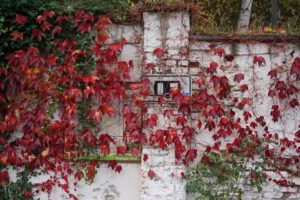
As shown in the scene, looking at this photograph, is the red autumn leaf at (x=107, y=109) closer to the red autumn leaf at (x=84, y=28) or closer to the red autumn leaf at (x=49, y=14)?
the red autumn leaf at (x=84, y=28)

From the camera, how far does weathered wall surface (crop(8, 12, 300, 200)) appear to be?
5.06m

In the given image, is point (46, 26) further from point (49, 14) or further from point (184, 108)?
point (184, 108)

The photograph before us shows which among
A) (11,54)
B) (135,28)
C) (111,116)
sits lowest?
(111,116)

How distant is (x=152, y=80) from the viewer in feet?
16.5

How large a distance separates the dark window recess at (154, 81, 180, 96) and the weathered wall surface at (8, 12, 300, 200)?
0.12m

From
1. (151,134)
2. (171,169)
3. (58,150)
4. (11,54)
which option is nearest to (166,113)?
(151,134)

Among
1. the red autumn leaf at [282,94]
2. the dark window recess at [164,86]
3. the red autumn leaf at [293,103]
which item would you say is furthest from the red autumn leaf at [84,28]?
the red autumn leaf at [293,103]

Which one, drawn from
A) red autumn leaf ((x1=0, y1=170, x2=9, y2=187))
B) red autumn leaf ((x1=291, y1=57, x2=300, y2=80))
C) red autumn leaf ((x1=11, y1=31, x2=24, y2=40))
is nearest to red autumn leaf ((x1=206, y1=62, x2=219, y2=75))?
red autumn leaf ((x1=291, y1=57, x2=300, y2=80))

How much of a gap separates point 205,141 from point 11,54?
245 cm

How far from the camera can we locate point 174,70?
5062 millimetres

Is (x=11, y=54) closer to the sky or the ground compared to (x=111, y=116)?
closer to the sky

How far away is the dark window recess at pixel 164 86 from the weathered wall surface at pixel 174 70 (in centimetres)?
12

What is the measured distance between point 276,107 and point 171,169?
1419 mm

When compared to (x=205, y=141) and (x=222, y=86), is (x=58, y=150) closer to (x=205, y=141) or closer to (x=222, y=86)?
(x=205, y=141)
